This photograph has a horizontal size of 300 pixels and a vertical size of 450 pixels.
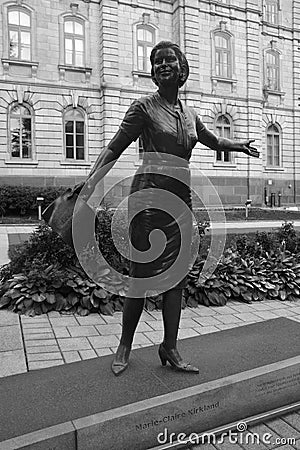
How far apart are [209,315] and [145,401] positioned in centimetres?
329

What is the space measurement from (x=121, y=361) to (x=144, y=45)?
22.8m

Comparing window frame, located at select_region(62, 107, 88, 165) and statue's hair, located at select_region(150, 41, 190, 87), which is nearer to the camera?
statue's hair, located at select_region(150, 41, 190, 87)

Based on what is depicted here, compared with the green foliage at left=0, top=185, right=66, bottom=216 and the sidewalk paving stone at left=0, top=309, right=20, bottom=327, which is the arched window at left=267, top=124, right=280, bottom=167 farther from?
the sidewalk paving stone at left=0, top=309, right=20, bottom=327

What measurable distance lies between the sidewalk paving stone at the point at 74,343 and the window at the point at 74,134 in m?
18.0

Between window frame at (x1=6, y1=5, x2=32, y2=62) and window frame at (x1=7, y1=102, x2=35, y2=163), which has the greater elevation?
window frame at (x1=6, y1=5, x2=32, y2=62)

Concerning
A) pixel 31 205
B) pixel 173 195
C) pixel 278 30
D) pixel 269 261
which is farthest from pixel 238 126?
pixel 173 195

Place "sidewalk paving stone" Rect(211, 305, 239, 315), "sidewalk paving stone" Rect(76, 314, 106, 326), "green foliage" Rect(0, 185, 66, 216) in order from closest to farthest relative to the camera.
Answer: "sidewalk paving stone" Rect(76, 314, 106, 326) < "sidewalk paving stone" Rect(211, 305, 239, 315) < "green foliage" Rect(0, 185, 66, 216)

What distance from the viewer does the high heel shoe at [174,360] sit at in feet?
10.2

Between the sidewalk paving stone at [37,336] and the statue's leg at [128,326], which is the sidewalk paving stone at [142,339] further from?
the statue's leg at [128,326]

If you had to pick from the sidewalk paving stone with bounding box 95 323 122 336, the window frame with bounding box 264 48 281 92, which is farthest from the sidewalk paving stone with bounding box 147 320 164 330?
the window frame with bounding box 264 48 281 92

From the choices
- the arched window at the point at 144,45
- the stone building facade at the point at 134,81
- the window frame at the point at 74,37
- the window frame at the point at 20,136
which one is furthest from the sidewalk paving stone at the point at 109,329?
the arched window at the point at 144,45

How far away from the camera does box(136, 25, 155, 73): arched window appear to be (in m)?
23.1

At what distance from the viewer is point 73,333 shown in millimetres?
4934

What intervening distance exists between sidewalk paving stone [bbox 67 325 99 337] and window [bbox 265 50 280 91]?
25626 millimetres
